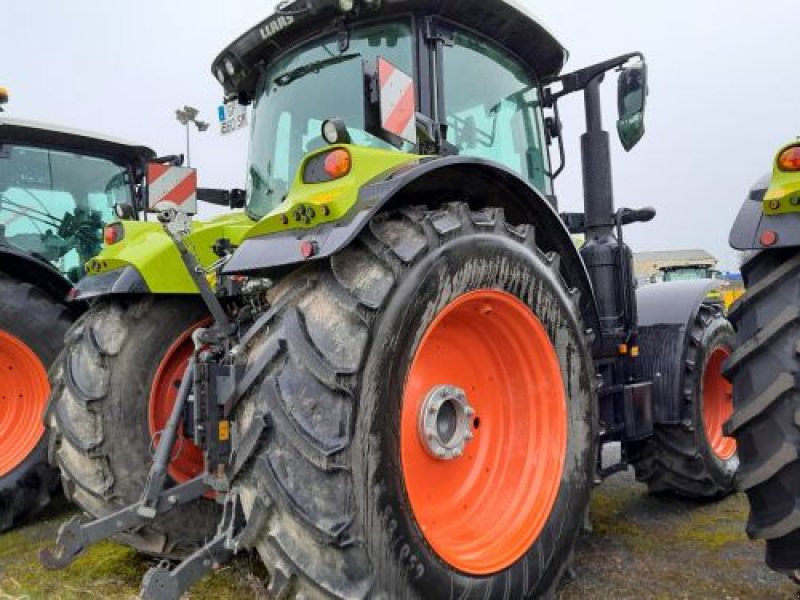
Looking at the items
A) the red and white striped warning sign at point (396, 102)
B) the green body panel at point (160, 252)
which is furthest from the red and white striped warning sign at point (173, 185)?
the red and white striped warning sign at point (396, 102)

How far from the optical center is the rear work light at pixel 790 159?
8.08ft

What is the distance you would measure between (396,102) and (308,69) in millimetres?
943

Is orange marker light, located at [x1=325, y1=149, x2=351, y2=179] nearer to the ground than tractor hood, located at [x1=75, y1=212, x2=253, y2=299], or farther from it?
farther from it

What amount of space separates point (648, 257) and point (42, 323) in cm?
4908

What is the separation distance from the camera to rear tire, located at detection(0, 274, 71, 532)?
4.56 m

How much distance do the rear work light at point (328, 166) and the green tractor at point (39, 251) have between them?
3.33 m

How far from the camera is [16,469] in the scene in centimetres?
451

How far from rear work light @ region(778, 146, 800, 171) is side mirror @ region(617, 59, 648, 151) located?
1.17 metres

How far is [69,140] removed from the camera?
578 cm

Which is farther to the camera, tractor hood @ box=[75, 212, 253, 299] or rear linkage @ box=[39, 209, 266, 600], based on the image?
tractor hood @ box=[75, 212, 253, 299]

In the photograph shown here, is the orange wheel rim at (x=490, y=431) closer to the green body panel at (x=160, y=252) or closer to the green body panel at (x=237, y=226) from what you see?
the green body panel at (x=237, y=226)

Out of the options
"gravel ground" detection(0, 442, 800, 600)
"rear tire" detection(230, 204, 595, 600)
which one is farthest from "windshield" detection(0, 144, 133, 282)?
"rear tire" detection(230, 204, 595, 600)

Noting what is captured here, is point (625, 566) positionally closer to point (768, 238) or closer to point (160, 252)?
point (768, 238)

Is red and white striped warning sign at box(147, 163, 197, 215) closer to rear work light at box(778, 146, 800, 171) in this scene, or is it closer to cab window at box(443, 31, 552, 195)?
cab window at box(443, 31, 552, 195)
